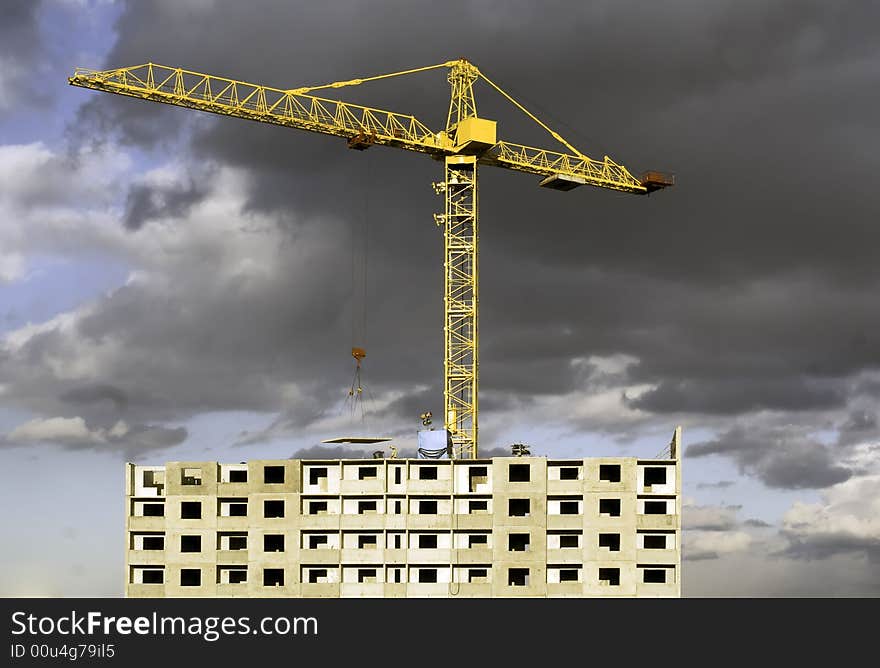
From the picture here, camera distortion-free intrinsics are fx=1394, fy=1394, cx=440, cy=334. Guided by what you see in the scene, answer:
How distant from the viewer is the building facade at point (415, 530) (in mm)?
127438

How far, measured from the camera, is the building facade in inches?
5017

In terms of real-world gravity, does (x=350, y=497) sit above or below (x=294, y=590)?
above

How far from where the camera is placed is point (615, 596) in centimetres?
12669

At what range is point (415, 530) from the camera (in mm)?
129250
